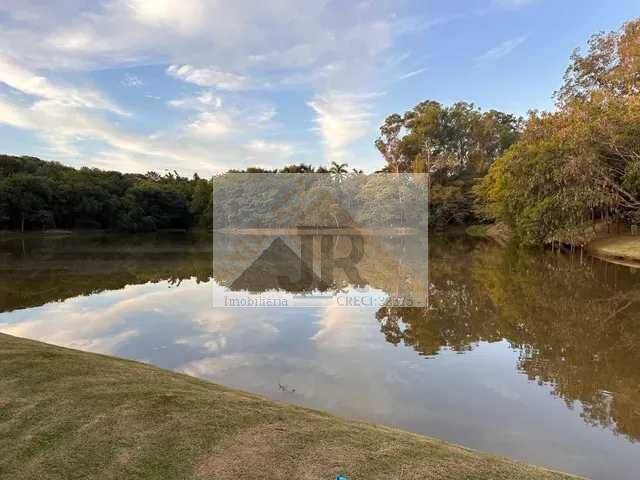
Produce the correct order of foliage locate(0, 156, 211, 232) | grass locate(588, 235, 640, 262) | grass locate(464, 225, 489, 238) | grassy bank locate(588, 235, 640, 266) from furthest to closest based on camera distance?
grass locate(464, 225, 489, 238) < foliage locate(0, 156, 211, 232) < grass locate(588, 235, 640, 262) < grassy bank locate(588, 235, 640, 266)

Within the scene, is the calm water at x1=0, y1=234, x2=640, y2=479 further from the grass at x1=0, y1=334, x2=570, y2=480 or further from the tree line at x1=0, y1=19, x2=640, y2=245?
the tree line at x1=0, y1=19, x2=640, y2=245

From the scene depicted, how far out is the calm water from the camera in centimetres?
443

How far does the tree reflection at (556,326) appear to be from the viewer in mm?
5324

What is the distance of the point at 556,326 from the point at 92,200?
45.1 meters

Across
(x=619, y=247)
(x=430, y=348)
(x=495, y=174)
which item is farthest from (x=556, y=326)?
(x=495, y=174)

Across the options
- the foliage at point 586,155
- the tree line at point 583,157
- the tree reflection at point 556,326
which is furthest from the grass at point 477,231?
the tree reflection at point 556,326

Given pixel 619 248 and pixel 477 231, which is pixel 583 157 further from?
pixel 477 231

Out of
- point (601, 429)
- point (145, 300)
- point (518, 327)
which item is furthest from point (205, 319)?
point (601, 429)

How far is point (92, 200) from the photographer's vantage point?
44281mm

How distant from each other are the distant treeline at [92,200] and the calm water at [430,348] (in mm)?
30024

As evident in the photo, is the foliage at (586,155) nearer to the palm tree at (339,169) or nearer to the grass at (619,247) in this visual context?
the grass at (619,247)

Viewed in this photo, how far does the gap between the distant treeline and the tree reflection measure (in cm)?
3784

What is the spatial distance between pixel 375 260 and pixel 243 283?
27.7ft

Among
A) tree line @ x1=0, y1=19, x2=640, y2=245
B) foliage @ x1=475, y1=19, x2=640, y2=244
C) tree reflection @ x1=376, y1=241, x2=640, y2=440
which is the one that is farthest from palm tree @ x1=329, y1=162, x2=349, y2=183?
tree reflection @ x1=376, y1=241, x2=640, y2=440
